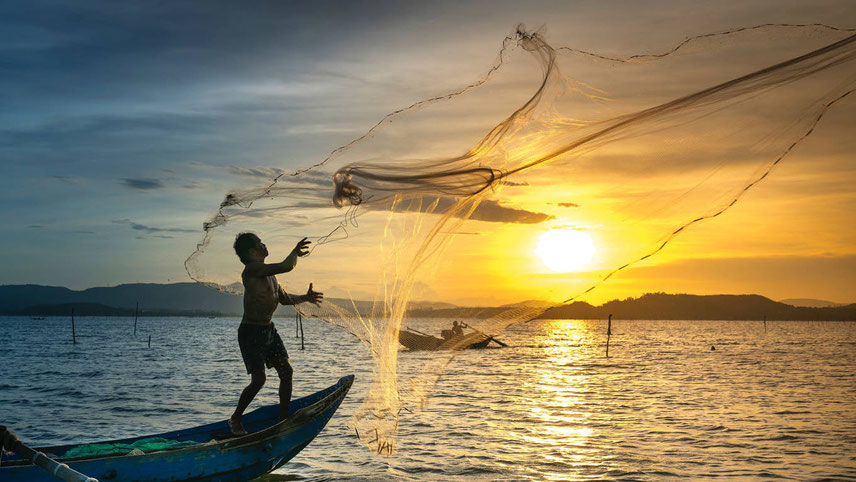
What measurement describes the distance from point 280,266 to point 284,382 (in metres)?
1.98

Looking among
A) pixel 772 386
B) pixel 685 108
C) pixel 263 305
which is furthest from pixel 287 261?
pixel 772 386

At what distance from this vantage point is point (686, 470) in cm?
1321

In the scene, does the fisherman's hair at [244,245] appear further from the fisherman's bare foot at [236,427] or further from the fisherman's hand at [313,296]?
the fisherman's bare foot at [236,427]

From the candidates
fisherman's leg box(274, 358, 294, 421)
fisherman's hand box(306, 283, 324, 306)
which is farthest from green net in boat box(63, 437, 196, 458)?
fisherman's hand box(306, 283, 324, 306)

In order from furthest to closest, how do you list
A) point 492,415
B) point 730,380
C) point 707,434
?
point 730,380 → point 492,415 → point 707,434

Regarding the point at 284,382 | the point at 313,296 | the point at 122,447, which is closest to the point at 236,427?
the point at 284,382

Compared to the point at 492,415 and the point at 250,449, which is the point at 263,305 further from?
the point at 492,415

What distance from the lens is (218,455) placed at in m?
8.84

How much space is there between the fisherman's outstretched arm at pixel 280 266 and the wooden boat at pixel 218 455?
228 cm

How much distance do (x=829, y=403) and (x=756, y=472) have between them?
47.2 feet

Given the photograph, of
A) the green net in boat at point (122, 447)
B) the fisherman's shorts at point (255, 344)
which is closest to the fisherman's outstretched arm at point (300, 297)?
the fisherman's shorts at point (255, 344)

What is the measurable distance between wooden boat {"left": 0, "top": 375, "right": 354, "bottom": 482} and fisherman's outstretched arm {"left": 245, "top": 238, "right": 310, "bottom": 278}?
2.28m

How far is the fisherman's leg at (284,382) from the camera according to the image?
891 cm

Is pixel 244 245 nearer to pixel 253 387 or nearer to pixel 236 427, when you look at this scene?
pixel 253 387
